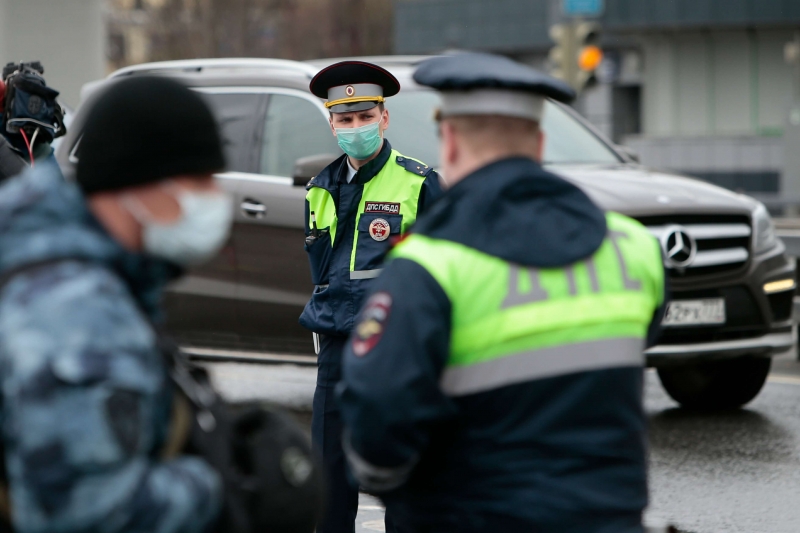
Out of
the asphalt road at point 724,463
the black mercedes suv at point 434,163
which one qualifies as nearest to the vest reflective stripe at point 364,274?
the asphalt road at point 724,463

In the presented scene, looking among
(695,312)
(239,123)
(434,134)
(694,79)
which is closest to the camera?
(695,312)

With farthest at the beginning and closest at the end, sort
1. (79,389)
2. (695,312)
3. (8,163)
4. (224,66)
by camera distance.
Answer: (224,66) → (695,312) → (8,163) → (79,389)

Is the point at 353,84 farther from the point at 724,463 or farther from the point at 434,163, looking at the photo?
the point at 724,463

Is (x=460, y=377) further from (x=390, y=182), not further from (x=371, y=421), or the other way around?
(x=390, y=182)

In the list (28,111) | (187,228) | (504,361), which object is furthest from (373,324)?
(28,111)

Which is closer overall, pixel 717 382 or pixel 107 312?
pixel 107 312

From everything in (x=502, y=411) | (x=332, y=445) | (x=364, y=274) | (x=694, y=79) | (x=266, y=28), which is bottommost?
(x=332, y=445)

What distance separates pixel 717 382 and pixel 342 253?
14.3 feet

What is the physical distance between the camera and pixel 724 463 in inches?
275

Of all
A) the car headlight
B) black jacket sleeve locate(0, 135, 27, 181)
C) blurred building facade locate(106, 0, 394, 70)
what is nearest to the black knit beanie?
black jacket sleeve locate(0, 135, 27, 181)

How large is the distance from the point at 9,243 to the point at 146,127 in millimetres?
282

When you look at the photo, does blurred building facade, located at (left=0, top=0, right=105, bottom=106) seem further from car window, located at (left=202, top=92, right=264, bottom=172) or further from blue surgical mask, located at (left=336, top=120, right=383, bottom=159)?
blue surgical mask, located at (left=336, top=120, right=383, bottom=159)

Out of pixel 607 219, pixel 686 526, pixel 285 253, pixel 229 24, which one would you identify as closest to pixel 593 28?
pixel 285 253

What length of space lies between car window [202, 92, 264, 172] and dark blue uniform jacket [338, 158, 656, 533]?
Result: 5.73m
